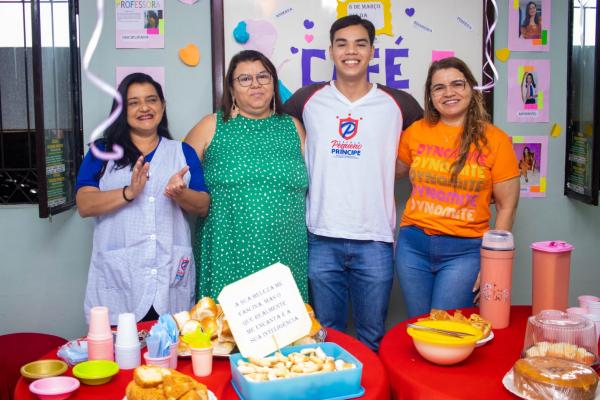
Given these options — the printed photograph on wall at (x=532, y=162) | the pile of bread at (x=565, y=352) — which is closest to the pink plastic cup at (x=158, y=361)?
the pile of bread at (x=565, y=352)

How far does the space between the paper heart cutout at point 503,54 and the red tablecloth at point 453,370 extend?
1.56 meters

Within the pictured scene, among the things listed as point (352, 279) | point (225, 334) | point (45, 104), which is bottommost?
point (352, 279)

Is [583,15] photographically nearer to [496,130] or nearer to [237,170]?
[496,130]

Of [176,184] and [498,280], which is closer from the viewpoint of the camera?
[498,280]

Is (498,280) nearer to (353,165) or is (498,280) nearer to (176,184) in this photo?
(353,165)

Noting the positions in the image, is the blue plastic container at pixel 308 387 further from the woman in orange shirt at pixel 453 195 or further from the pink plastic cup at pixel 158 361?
the woman in orange shirt at pixel 453 195

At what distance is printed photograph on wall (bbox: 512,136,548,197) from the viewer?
9.55 feet

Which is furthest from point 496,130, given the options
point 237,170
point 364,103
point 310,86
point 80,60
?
point 80,60

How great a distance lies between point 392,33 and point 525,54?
2.07 ft

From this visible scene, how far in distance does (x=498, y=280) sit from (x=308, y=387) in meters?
0.73

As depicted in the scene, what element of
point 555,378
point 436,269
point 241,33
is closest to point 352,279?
point 436,269

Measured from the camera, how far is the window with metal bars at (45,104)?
252cm

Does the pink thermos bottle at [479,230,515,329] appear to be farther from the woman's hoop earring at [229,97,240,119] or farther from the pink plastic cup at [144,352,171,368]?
the woman's hoop earring at [229,97,240,119]

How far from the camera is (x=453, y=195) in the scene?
2.25 meters
